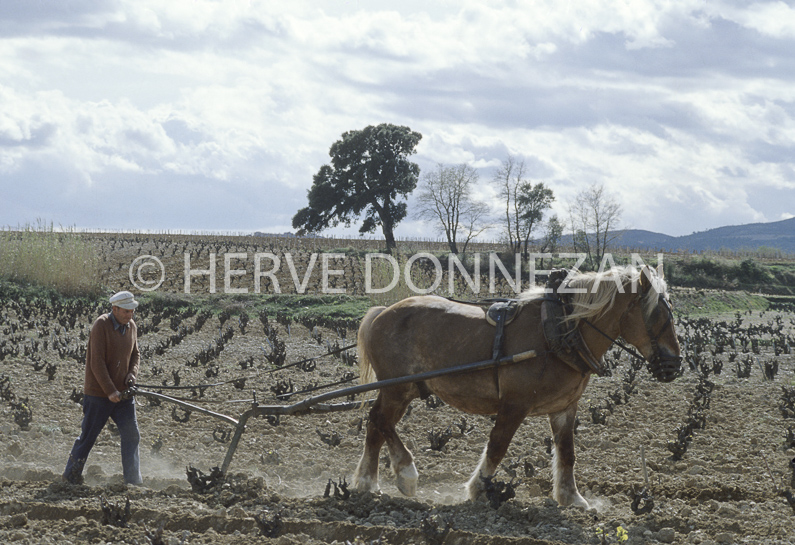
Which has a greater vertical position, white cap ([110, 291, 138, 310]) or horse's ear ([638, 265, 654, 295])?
horse's ear ([638, 265, 654, 295])

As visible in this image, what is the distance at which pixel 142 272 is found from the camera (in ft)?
108

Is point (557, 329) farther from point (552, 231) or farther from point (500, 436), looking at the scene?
point (552, 231)

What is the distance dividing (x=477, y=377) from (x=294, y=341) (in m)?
11.9

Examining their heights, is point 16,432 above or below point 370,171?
below

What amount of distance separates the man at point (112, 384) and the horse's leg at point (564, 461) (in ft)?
10.8

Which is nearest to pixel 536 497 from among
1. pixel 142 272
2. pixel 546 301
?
pixel 546 301

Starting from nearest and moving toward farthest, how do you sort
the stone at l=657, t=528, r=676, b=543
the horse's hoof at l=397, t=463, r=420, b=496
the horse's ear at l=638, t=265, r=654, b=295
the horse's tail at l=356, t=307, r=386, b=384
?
the stone at l=657, t=528, r=676, b=543
the horse's ear at l=638, t=265, r=654, b=295
the horse's hoof at l=397, t=463, r=420, b=496
the horse's tail at l=356, t=307, r=386, b=384

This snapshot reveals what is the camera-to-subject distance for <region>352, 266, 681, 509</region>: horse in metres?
4.98

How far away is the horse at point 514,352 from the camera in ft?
16.3

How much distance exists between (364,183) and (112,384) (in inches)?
1710

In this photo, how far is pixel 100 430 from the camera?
5.77 m

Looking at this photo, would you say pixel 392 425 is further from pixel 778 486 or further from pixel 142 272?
pixel 142 272

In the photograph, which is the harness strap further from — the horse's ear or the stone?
the stone

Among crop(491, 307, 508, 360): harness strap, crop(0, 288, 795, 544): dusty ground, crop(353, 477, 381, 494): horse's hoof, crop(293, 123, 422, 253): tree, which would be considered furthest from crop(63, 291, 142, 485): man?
crop(293, 123, 422, 253): tree
